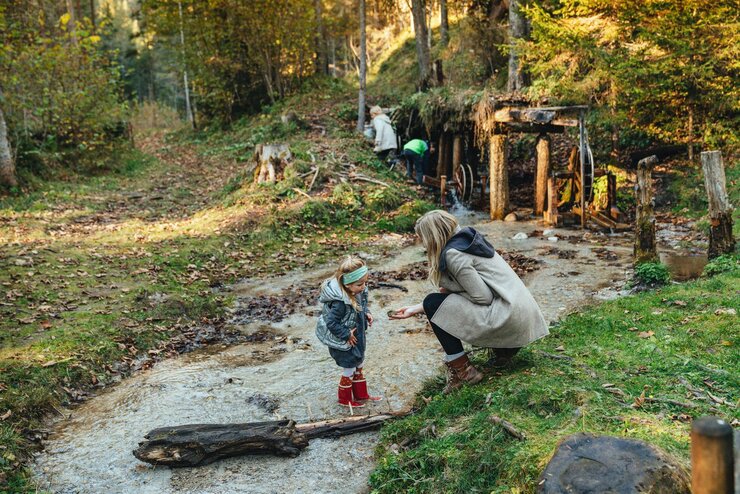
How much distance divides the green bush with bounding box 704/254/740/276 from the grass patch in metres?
2.15

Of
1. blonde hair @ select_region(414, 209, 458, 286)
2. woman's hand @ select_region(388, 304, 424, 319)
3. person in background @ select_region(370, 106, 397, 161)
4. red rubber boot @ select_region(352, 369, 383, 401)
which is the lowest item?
red rubber boot @ select_region(352, 369, 383, 401)

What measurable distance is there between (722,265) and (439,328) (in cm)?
570

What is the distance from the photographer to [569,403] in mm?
4352

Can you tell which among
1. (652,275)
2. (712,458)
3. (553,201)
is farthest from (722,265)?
(712,458)

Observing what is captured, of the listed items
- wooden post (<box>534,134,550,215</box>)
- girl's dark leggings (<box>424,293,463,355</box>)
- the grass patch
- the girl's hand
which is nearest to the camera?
the grass patch

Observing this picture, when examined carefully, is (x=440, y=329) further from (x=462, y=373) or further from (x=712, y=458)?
(x=712, y=458)

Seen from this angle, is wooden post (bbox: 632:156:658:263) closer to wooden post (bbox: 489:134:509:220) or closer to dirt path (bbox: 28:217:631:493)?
dirt path (bbox: 28:217:631:493)

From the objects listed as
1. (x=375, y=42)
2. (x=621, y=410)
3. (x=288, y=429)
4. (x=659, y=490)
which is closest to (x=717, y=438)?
(x=659, y=490)

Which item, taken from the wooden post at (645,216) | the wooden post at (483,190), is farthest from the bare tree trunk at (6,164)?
the wooden post at (645,216)

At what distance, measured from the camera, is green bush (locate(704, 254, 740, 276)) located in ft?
27.3

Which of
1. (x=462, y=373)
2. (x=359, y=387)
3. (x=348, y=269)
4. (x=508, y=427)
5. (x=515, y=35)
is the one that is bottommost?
(x=359, y=387)

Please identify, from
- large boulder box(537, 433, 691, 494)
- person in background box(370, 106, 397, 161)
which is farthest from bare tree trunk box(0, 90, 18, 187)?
large boulder box(537, 433, 691, 494)

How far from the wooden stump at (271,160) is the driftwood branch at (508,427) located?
508 inches

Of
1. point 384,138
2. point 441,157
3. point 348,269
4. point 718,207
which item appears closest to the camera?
point 348,269
